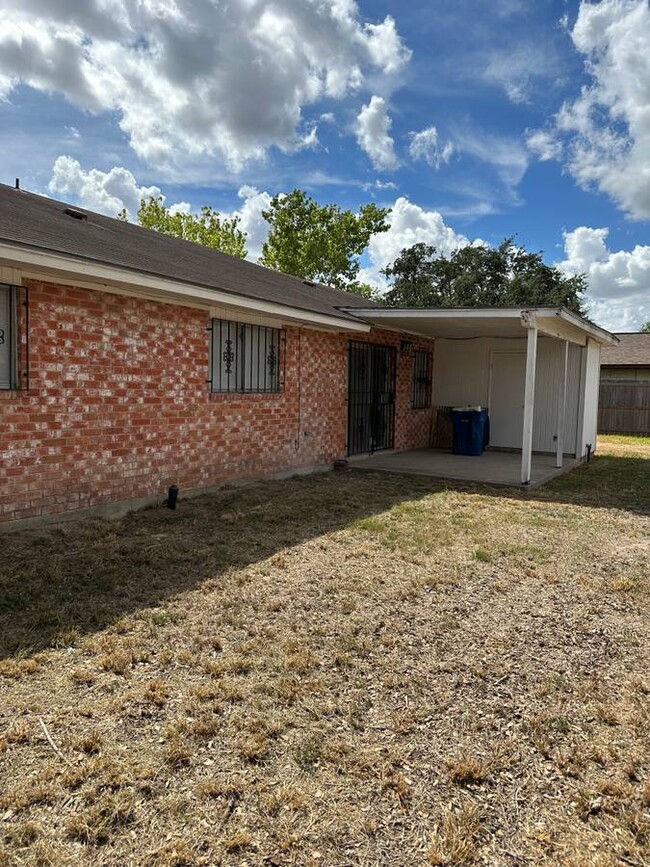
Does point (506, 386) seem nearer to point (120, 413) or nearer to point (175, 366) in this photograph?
point (175, 366)

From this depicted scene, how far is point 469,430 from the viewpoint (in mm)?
12906

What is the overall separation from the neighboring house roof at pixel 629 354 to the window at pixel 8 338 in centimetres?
2020

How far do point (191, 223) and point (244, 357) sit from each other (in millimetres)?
26007

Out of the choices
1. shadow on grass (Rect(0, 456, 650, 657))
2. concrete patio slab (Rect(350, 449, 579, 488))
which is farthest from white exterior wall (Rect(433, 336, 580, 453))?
shadow on grass (Rect(0, 456, 650, 657))

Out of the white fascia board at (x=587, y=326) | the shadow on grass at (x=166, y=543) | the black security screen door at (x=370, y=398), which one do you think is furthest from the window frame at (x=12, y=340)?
the white fascia board at (x=587, y=326)

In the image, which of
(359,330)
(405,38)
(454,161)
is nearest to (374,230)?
(454,161)

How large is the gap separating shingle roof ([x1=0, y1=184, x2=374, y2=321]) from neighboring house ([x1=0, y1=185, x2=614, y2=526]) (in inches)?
1.5

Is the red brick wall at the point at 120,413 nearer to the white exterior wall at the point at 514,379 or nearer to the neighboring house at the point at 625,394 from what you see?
the white exterior wall at the point at 514,379

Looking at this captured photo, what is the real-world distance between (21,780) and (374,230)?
3246cm

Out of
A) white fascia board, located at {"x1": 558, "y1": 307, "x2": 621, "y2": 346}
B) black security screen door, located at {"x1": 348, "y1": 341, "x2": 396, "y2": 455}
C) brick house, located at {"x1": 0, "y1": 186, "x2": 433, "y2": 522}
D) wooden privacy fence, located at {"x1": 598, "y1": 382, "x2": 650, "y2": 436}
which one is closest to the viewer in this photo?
brick house, located at {"x1": 0, "y1": 186, "x2": 433, "y2": 522}

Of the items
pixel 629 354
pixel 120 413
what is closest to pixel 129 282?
pixel 120 413

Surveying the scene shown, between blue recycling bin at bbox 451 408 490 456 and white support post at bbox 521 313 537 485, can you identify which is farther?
blue recycling bin at bbox 451 408 490 456

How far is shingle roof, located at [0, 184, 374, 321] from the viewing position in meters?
5.51

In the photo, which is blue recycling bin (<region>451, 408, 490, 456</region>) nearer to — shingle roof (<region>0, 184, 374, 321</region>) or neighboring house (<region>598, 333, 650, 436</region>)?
shingle roof (<region>0, 184, 374, 321</region>)
